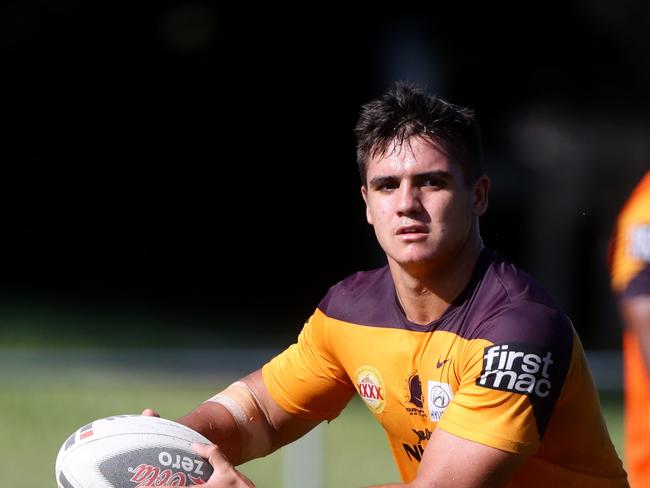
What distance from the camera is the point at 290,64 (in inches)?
671

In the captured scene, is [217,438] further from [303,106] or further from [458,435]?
[303,106]

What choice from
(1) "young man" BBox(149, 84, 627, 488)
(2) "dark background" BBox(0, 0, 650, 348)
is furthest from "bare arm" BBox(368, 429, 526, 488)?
(2) "dark background" BBox(0, 0, 650, 348)

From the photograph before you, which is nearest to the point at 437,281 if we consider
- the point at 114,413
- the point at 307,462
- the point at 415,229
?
the point at 415,229

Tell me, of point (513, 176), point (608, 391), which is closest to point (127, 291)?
point (513, 176)

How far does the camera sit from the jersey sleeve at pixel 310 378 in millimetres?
4297

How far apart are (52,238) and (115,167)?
1444 mm

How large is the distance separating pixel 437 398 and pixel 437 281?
396mm

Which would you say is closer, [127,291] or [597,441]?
[597,441]

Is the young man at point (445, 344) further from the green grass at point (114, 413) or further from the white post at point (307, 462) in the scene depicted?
the green grass at point (114, 413)

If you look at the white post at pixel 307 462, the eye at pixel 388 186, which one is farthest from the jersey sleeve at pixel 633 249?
the white post at pixel 307 462

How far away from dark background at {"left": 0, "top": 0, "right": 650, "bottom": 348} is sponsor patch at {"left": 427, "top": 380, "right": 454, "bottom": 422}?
467 inches

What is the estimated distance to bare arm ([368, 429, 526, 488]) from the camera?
3348 millimetres

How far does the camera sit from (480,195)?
3.92 m

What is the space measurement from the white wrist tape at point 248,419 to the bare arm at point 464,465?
104cm
